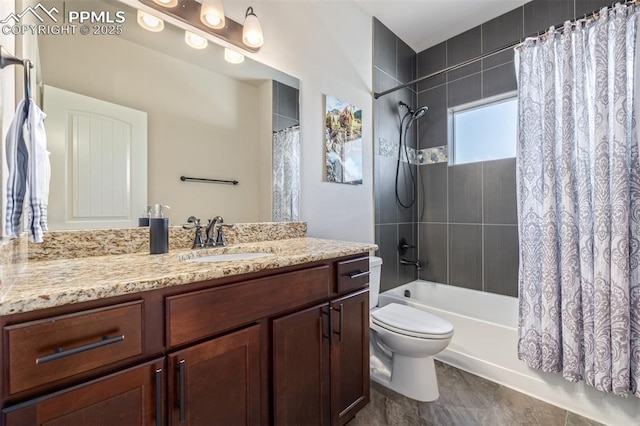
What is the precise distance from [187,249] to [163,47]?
944mm

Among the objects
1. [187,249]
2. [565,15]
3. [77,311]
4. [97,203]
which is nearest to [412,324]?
[187,249]

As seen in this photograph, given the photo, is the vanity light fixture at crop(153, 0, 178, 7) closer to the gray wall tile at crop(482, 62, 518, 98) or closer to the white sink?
the white sink

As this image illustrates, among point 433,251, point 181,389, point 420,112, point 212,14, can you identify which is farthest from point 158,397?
point 420,112

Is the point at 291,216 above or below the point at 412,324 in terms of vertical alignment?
above

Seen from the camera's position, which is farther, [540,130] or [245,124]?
[540,130]

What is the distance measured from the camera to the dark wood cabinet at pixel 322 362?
3.55 feet

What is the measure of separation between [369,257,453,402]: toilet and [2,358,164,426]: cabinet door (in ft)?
4.27

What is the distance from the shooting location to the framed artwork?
202 centimetres

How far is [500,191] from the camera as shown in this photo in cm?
242

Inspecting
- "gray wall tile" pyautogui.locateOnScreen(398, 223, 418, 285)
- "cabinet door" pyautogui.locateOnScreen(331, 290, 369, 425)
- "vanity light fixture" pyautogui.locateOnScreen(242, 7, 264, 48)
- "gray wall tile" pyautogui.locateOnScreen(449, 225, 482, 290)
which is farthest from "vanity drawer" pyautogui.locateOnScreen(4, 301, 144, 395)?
"gray wall tile" pyautogui.locateOnScreen(449, 225, 482, 290)

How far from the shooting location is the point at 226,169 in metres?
1.55

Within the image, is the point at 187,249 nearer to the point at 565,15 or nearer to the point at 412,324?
the point at 412,324

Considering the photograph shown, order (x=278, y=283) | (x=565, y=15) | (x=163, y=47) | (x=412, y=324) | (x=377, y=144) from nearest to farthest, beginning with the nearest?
(x=278, y=283), (x=163, y=47), (x=412, y=324), (x=565, y=15), (x=377, y=144)

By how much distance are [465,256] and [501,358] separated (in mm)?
951
